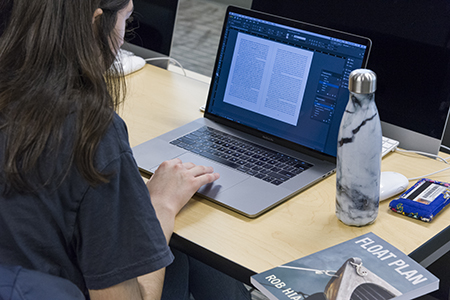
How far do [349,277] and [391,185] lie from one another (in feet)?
1.02

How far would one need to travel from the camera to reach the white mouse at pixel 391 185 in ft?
3.17

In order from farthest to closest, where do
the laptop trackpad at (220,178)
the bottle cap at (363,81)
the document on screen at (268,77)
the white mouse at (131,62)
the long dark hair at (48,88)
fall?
1. the white mouse at (131,62)
2. the document on screen at (268,77)
3. the laptop trackpad at (220,178)
4. the bottle cap at (363,81)
5. the long dark hair at (48,88)

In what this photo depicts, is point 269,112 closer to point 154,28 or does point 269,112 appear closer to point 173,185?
point 173,185

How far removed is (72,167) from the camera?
0.64m

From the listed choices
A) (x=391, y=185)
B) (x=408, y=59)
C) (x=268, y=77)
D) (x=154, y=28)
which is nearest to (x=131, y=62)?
(x=154, y=28)

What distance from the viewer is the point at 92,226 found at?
65 cm

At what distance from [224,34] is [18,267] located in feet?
2.58

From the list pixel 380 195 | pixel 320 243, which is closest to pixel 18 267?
pixel 320 243

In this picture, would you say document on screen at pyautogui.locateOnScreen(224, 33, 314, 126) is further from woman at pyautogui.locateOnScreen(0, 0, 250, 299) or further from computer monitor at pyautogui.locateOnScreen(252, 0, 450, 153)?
woman at pyautogui.locateOnScreen(0, 0, 250, 299)

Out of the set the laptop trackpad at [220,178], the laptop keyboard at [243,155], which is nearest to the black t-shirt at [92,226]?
the laptop trackpad at [220,178]

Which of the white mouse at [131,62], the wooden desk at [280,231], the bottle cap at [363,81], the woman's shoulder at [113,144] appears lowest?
the wooden desk at [280,231]

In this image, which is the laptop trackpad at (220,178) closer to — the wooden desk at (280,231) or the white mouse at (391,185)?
the wooden desk at (280,231)

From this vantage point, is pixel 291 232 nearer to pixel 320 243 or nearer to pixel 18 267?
pixel 320 243

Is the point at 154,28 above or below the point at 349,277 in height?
above
